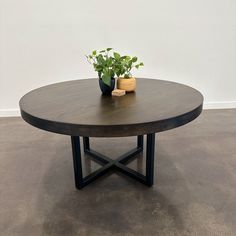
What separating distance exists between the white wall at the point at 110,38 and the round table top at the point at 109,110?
154cm

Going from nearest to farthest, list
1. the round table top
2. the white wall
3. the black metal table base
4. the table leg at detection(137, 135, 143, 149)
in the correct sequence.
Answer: the round table top
the black metal table base
the table leg at detection(137, 135, 143, 149)
the white wall

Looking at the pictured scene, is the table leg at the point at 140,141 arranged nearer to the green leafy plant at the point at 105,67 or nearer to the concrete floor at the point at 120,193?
the concrete floor at the point at 120,193

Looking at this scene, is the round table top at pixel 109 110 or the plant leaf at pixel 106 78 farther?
the plant leaf at pixel 106 78

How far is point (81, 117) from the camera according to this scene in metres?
1.17

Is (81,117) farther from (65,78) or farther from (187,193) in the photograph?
(65,78)

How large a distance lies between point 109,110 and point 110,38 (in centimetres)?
Answer: 212

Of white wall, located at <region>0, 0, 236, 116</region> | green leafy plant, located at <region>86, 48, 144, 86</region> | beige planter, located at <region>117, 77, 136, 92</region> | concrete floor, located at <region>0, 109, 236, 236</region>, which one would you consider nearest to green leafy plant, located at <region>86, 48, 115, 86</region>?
green leafy plant, located at <region>86, 48, 144, 86</region>

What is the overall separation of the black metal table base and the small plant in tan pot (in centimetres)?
37

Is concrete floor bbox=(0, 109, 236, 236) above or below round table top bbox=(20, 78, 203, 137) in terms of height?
below

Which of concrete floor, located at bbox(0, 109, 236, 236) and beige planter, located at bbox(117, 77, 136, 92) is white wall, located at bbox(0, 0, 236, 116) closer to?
concrete floor, located at bbox(0, 109, 236, 236)

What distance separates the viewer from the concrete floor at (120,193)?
1.39 metres

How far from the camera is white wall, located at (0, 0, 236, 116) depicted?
118 inches

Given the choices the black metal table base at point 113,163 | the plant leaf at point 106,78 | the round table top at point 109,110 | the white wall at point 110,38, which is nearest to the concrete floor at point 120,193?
the black metal table base at point 113,163

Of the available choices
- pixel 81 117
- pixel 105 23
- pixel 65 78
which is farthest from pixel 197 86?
pixel 81 117
